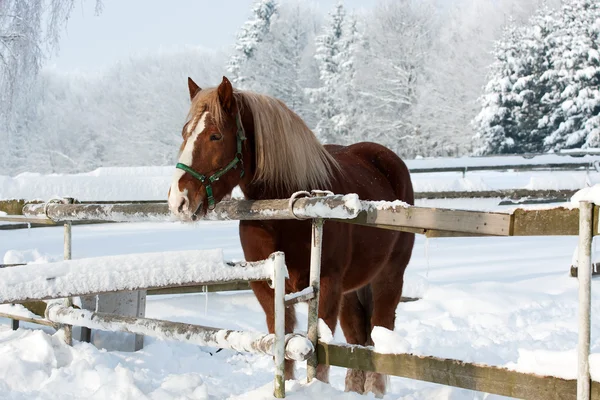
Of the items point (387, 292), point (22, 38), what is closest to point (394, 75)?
point (22, 38)

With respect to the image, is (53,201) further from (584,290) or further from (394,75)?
(394,75)

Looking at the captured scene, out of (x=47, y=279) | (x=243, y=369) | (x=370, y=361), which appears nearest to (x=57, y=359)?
(x=47, y=279)

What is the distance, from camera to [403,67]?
40.1 meters

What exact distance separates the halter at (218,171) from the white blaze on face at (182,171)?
37 millimetres

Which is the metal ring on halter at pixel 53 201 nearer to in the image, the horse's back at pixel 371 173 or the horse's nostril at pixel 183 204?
the horse's nostril at pixel 183 204

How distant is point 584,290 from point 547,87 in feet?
105

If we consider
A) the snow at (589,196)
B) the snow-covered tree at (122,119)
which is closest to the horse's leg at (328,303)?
the snow at (589,196)

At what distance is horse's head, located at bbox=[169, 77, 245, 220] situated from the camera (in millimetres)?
3053

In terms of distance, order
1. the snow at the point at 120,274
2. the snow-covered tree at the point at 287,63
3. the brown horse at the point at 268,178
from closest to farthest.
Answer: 1. the snow at the point at 120,274
2. the brown horse at the point at 268,178
3. the snow-covered tree at the point at 287,63

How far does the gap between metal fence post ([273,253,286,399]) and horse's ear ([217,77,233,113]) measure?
0.96 metres

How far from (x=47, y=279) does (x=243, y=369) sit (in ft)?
6.92

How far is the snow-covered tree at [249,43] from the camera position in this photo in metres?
38.5

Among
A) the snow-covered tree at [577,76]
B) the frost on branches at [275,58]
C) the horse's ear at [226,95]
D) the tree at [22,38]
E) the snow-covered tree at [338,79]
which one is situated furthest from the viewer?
the snow-covered tree at [338,79]

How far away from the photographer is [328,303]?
3.26m
